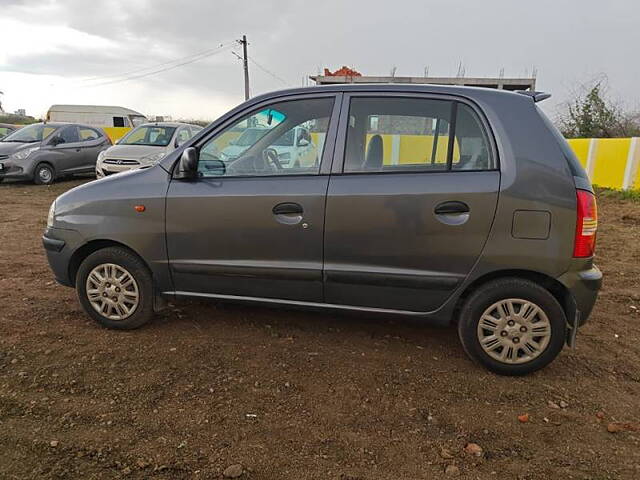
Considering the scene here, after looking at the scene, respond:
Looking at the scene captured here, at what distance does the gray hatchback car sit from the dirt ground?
0.33m

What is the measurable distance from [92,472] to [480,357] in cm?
228

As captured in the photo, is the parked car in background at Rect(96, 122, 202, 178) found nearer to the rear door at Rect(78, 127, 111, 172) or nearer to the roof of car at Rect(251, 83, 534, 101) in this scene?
the rear door at Rect(78, 127, 111, 172)

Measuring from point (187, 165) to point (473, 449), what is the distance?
8.03 feet

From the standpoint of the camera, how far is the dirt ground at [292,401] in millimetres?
2205

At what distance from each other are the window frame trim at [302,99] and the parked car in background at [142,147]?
21.0ft

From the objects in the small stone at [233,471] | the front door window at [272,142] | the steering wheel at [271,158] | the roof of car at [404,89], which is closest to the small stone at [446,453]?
the small stone at [233,471]

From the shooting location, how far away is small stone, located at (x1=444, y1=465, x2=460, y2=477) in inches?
84.7

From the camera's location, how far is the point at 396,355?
325 cm

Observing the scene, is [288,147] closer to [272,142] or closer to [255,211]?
[272,142]

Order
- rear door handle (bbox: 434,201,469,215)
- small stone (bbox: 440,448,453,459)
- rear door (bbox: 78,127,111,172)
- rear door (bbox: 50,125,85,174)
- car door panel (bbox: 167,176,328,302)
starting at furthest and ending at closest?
rear door (bbox: 78,127,111,172), rear door (bbox: 50,125,85,174), car door panel (bbox: 167,176,328,302), rear door handle (bbox: 434,201,469,215), small stone (bbox: 440,448,453,459)

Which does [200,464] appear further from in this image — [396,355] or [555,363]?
[555,363]

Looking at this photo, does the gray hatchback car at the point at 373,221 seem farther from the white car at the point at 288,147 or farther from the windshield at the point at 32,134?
the windshield at the point at 32,134

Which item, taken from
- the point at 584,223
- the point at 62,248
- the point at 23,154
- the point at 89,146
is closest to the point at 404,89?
the point at 584,223

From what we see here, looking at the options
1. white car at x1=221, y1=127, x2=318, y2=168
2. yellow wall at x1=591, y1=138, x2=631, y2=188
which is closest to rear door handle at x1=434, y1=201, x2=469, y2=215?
white car at x1=221, y1=127, x2=318, y2=168
